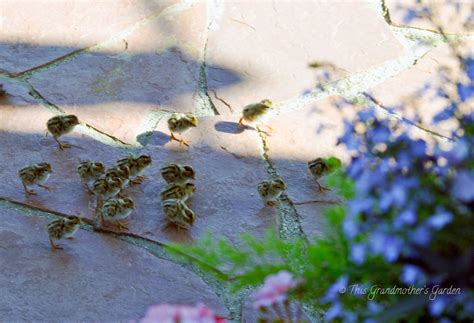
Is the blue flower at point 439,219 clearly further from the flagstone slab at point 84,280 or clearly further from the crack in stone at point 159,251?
the flagstone slab at point 84,280

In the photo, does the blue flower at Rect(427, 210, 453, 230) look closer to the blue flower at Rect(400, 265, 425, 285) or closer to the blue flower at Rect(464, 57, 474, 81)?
the blue flower at Rect(400, 265, 425, 285)

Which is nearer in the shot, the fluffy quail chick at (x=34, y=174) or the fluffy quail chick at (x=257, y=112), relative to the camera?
the fluffy quail chick at (x=34, y=174)

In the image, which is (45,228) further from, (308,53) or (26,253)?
(308,53)

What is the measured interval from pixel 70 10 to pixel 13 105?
34.5 inches

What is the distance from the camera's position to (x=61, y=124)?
4.36 m

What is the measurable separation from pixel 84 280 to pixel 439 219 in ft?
7.76

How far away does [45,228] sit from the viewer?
3.98m

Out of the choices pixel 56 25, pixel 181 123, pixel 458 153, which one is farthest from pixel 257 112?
pixel 458 153

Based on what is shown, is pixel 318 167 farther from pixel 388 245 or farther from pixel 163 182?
pixel 388 245

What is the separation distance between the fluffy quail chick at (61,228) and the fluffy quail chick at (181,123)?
0.74 metres

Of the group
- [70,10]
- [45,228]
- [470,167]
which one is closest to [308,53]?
[70,10]

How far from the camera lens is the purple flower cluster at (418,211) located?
1638 mm

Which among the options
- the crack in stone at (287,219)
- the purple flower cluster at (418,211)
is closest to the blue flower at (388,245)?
the purple flower cluster at (418,211)

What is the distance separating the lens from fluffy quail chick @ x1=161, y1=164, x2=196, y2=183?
4.13 m
